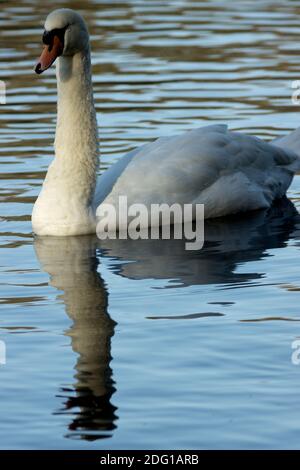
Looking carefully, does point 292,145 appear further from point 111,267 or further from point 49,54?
point 111,267

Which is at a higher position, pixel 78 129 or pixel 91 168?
pixel 78 129

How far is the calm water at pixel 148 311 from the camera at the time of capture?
6.64 metres

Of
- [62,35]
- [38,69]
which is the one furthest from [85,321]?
A: [62,35]

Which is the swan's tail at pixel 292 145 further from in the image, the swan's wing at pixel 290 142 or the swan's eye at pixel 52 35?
the swan's eye at pixel 52 35

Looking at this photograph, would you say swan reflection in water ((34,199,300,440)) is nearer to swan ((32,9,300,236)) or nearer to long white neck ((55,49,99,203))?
swan ((32,9,300,236))

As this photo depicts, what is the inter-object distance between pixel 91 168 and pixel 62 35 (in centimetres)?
118

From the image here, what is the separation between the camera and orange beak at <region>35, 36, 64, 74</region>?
9961mm

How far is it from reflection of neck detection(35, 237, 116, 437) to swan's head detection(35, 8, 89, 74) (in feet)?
4.90

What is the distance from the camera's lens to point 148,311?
852 cm

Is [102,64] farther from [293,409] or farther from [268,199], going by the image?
[293,409]

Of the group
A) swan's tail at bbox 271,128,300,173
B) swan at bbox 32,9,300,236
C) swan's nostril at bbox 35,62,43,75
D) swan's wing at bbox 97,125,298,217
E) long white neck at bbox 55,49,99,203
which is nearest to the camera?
swan's nostril at bbox 35,62,43,75

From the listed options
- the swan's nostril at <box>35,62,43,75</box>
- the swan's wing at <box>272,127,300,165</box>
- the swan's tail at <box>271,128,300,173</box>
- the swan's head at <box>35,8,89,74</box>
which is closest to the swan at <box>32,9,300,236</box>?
the swan's head at <box>35,8,89,74</box>

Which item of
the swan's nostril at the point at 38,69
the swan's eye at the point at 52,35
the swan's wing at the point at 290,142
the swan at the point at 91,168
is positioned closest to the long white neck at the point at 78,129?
the swan at the point at 91,168

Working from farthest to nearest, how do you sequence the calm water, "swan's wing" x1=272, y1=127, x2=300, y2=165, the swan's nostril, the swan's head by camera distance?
"swan's wing" x1=272, y1=127, x2=300, y2=165 → the swan's head → the swan's nostril → the calm water
